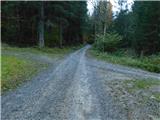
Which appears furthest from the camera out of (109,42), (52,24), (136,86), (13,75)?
(109,42)

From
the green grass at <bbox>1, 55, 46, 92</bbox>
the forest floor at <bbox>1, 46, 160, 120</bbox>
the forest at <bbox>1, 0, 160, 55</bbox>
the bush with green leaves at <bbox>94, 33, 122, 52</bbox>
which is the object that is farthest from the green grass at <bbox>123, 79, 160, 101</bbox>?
the bush with green leaves at <bbox>94, 33, 122, 52</bbox>

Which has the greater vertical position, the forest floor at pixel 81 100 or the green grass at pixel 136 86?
the forest floor at pixel 81 100

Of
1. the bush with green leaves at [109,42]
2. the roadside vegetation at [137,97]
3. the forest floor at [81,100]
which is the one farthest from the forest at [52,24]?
the forest floor at [81,100]

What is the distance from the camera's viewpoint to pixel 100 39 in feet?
142

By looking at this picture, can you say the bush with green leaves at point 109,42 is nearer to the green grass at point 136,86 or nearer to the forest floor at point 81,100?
the green grass at point 136,86

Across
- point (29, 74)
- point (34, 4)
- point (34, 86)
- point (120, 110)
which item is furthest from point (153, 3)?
point (120, 110)

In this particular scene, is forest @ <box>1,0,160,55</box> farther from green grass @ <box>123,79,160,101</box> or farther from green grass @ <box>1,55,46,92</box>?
green grass @ <box>123,79,160,101</box>

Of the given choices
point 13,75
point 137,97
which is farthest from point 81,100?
point 13,75

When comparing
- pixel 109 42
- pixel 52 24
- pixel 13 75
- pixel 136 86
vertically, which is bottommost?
pixel 136 86

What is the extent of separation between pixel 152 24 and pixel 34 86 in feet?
96.8

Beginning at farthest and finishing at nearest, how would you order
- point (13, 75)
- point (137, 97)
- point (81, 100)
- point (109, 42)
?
point (109, 42), point (13, 75), point (137, 97), point (81, 100)

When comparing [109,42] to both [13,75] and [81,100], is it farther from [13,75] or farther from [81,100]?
[81,100]

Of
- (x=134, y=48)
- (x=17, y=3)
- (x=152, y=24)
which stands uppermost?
(x=17, y=3)

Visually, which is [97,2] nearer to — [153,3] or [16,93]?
[153,3]
